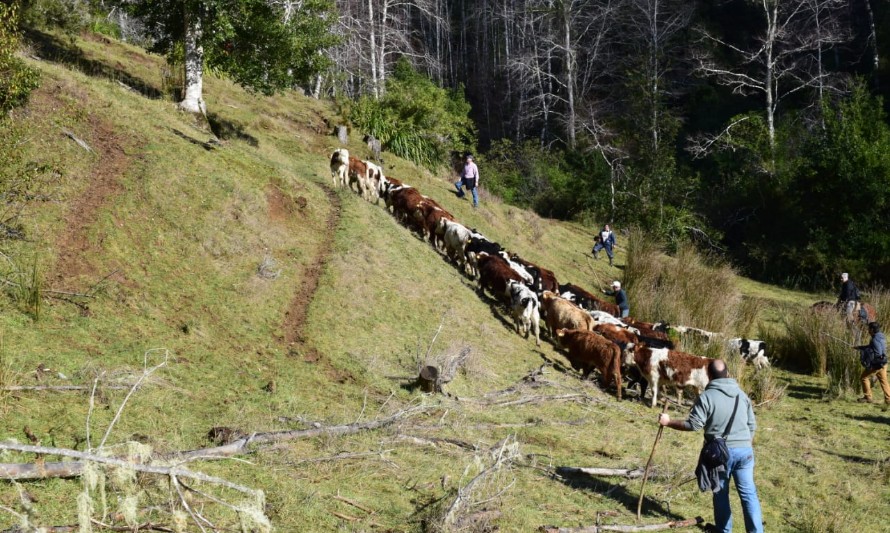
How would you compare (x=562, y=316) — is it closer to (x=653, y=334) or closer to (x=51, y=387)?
(x=653, y=334)

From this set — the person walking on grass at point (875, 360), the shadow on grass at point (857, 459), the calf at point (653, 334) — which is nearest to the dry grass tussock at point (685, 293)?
the calf at point (653, 334)

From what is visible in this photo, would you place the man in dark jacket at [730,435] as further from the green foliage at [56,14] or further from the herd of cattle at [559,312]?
the green foliage at [56,14]

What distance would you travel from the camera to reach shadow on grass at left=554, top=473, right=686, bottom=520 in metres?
7.59

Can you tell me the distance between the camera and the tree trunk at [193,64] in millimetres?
18609

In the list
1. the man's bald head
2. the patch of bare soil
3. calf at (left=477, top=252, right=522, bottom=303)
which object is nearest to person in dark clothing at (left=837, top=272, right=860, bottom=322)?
calf at (left=477, top=252, right=522, bottom=303)

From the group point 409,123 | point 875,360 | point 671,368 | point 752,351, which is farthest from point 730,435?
point 409,123

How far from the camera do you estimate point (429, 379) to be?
1033 centimetres

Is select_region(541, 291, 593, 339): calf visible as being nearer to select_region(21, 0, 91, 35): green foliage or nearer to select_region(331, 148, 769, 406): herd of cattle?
select_region(331, 148, 769, 406): herd of cattle

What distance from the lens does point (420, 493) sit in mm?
7141

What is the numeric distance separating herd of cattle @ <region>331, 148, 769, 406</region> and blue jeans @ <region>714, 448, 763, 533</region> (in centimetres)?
579

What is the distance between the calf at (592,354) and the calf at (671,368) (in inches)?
15.8

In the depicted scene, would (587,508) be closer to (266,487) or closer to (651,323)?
(266,487)

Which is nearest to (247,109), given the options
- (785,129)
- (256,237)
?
(256,237)

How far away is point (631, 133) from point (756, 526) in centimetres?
3496
